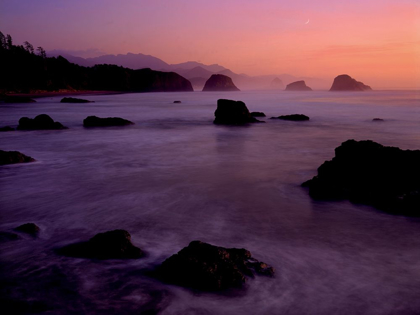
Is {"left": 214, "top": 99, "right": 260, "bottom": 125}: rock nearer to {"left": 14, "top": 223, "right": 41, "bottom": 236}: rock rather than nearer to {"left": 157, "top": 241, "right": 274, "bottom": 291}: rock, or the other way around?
{"left": 14, "top": 223, "right": 41, "bottom": 236}: rock

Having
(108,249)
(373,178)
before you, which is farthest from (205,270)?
(373,178)

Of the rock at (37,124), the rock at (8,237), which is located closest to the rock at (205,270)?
the rock at (8,237)

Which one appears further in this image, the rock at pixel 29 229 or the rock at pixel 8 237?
the rock at pixel 29 229

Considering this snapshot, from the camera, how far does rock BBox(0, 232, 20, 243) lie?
17.5 feet

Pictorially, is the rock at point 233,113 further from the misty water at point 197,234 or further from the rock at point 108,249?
the rock at point 108,249

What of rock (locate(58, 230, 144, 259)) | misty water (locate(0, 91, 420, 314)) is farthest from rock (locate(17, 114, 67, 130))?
rock (locate(58, 230, 144, 259))

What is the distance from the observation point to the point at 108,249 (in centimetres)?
479

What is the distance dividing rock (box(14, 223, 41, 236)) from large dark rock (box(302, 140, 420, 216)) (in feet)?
18.2

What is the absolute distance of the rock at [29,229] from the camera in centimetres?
571

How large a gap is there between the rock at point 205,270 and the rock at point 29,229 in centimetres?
260

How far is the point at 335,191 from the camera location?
767 centimetres

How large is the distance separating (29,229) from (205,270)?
3343 mm

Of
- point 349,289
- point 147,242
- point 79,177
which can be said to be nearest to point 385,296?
point 349,289

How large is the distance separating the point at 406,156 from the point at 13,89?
84.3 meters
